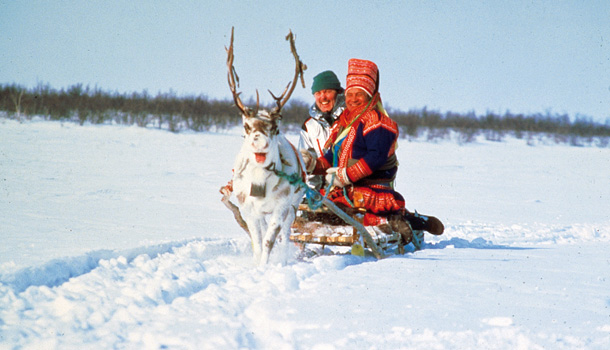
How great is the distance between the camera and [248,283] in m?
3.54

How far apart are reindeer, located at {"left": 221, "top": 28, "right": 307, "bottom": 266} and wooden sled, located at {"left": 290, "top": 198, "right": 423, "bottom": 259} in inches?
21.0

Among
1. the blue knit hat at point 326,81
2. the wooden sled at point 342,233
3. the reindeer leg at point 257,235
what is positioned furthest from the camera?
the blue knit hat at point 326,81

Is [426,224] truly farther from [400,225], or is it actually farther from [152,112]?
[152,112]

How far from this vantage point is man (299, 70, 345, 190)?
5.60m

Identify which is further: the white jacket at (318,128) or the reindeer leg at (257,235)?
the white jacket at (318,128)

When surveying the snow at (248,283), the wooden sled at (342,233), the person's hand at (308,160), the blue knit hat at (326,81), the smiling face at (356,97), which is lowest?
the snow at (248,283)

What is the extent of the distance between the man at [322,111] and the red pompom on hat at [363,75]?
43cm

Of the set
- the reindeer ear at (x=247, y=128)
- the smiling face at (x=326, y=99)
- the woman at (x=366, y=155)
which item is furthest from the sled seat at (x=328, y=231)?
the reindeer ear at (x=247, y=128)

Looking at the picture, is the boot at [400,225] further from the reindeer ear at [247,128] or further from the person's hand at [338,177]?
the reindeer ear at [247,128]

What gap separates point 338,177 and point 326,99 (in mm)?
1123

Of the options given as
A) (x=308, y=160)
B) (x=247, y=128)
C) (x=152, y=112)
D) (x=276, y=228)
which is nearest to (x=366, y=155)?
(x=308, y=160)

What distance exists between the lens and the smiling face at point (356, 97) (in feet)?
16.9

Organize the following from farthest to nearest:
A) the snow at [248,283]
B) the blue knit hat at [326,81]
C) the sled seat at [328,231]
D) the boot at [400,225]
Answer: the blue knit hat at [326,81] → the boot at [400,225] → the sled seat at [328,231] → the snow at [248,283]

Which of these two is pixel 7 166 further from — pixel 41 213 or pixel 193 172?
pixel 41 213
